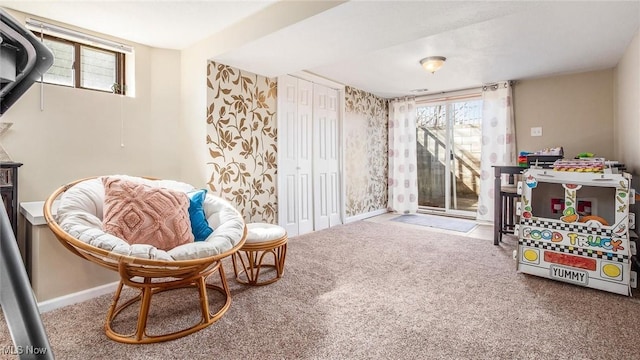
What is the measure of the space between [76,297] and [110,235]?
0.84 m

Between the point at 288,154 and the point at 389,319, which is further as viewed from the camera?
the point at 288,154

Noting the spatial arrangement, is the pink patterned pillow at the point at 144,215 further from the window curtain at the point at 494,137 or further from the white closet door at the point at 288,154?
the window curtain at the point at 494,137

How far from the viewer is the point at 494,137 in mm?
4273

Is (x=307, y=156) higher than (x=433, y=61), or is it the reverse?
(x=433, y=61)

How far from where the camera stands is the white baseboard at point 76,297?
185 centimetres

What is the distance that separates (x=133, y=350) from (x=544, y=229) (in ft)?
9.39

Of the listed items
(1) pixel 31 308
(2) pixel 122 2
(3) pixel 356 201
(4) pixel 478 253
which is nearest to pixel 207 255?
(1) pixel 31 308

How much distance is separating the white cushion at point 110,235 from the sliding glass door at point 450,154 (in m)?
4.21

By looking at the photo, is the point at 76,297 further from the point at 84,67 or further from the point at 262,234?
the point at 84,67

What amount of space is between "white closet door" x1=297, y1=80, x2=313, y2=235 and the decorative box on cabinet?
2338 millimetres

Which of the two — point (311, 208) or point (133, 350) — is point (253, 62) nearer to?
point (311, 208)

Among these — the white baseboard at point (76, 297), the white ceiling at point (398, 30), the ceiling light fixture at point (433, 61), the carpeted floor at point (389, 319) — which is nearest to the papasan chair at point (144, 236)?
the carpeted floor at point (389, 319)

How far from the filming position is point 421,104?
519 centimetres

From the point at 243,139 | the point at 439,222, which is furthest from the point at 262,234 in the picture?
the point at 439,222
